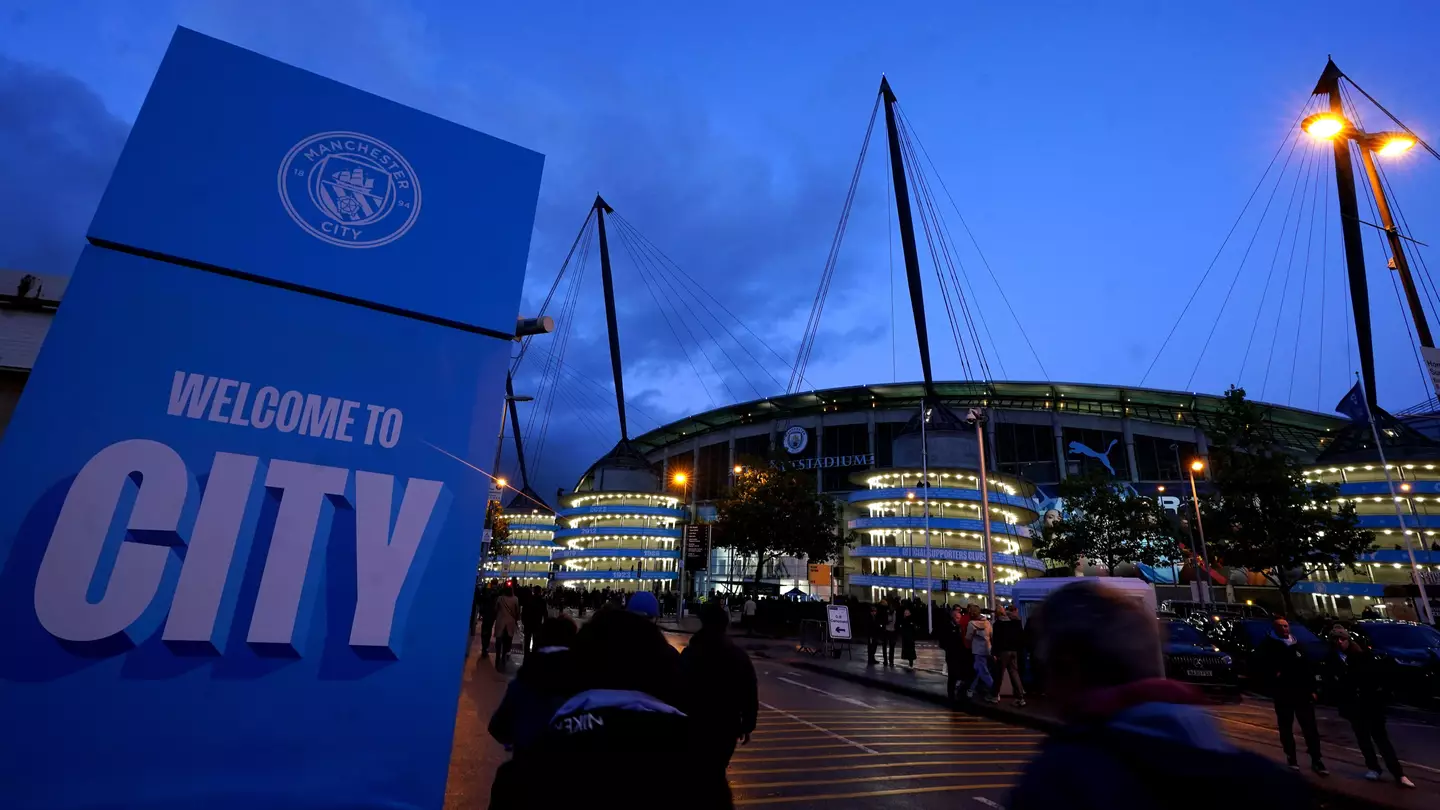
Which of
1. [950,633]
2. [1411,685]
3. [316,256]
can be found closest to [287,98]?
[316,256]

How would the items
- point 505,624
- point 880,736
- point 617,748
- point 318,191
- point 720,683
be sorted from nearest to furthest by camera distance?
point 617,748 → point 318,191 → point 720,683 → point 880,736 → point 505,624

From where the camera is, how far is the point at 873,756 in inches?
347

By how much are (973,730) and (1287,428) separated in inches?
3561

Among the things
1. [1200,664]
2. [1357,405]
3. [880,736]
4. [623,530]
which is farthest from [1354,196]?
[623,530]

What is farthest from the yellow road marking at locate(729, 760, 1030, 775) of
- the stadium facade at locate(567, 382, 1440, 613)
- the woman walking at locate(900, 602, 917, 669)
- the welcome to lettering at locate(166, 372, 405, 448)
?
the stadium facade at locate(567, 382, 1440, 613)

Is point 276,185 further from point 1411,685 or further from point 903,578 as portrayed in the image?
point 903,578

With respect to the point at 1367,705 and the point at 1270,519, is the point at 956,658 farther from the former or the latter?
the point at 1270,519

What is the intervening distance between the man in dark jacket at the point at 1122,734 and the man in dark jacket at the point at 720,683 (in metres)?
3.23

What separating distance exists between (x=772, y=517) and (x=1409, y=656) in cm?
2722

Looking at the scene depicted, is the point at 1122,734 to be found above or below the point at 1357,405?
below

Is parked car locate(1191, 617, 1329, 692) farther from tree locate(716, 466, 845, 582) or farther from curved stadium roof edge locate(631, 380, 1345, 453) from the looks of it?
curved stadium roof edge locate(631, 380, 1345, 453)

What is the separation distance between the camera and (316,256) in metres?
2.51

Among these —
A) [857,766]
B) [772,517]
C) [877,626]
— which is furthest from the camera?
[772,517]

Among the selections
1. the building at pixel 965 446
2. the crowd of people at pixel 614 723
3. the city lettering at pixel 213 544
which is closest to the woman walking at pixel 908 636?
the crowd of people at pixel 614 723
